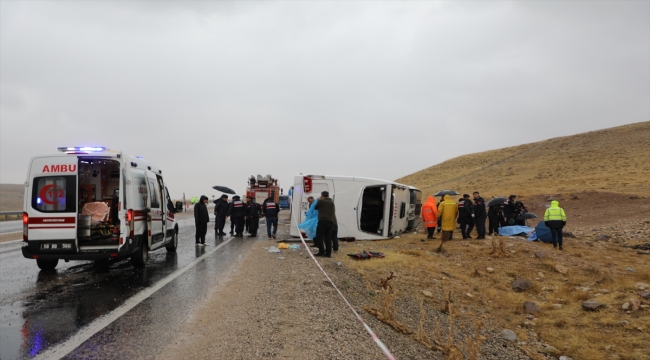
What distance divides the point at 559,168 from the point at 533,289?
5139 centimetres

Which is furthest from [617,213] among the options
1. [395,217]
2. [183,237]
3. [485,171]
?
[485,171]

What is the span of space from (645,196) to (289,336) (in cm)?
3187

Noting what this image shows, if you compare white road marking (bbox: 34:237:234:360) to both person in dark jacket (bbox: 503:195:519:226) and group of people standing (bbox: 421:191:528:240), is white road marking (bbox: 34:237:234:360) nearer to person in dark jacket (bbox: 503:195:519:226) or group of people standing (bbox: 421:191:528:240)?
group of people standing (bbox: 421:191:528:240)

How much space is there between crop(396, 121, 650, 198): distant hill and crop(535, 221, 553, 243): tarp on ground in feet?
67.4

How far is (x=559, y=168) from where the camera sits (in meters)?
55.0

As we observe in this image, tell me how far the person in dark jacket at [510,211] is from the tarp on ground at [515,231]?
30 centimetres

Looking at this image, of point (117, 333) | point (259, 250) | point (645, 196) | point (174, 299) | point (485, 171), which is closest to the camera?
point (117, 333)

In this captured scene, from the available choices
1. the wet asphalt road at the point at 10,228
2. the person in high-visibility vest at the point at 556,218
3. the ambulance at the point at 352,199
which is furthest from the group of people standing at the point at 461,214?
the wet asphalt road at the point at 10,228

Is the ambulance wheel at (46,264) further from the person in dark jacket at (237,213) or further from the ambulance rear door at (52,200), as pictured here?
the person in dark jacket at (237,213)

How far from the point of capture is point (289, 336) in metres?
4.90

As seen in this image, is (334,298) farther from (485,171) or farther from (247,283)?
(485,171)

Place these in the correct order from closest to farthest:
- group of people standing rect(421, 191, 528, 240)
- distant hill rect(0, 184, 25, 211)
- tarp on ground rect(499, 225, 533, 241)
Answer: group of people standing rect(421, 191, 528, 240) → tarp on ground rect(499, 225, 533, 241) → distant hill rect(0, 184, 25, 211)

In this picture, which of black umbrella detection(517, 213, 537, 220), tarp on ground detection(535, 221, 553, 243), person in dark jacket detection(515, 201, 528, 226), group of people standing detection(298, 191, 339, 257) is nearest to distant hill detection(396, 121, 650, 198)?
person in dark jacket detection(515, 201, 528, 226)

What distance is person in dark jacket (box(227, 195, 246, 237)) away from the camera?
691 inches
